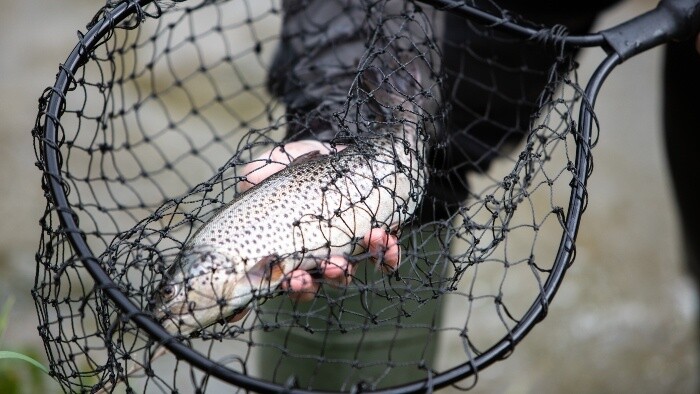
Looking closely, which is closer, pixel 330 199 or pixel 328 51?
pixel 330 199

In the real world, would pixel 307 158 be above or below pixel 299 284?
above

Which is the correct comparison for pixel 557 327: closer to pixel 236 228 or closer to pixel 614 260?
pixel 614 260

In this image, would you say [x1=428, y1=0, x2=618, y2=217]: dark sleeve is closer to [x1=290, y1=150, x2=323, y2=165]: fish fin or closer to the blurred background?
[x1=290, y1=150, x2=323, y2=165]: fish fin

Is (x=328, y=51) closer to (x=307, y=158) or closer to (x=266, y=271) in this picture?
(x=307, y=158)

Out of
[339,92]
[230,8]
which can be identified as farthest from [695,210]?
[230,8]

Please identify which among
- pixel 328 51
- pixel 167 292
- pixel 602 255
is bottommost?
pixel 167 292

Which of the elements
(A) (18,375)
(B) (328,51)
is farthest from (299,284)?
(A) (18,375)

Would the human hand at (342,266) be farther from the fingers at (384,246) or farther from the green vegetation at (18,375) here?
the green vegetation at (18,375)
